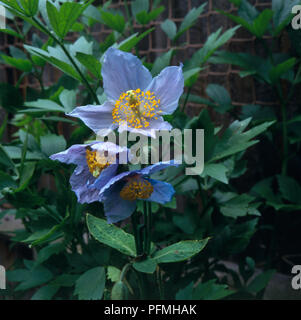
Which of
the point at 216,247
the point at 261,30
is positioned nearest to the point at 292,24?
the point at 261,30

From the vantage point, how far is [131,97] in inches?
23.1

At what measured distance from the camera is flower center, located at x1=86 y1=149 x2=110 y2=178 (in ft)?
1.87

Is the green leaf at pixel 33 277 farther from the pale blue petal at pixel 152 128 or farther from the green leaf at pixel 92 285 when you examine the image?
the pale blue petal at pixel 152 128

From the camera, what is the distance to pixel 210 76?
1.28m

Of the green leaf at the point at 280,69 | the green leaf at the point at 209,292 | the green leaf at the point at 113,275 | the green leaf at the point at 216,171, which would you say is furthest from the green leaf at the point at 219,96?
the green leaf at the point at 113,275

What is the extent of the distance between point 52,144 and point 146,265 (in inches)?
14.4

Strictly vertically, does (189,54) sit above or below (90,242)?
above

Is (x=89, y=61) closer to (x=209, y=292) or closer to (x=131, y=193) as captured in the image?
(x=131, y=193)

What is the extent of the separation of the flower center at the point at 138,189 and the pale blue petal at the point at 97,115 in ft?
0.28

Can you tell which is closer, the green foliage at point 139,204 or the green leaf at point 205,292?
the green foliage at point 139,204

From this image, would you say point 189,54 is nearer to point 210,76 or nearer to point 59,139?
point 210,76

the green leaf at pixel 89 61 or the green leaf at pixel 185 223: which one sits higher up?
the green leaf at pixel 89 61

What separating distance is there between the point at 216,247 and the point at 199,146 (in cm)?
29

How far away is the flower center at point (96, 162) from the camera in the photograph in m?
0.57
